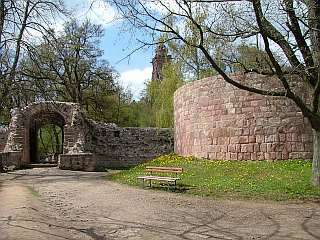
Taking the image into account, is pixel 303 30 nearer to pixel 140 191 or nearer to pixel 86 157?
pixel 140 191

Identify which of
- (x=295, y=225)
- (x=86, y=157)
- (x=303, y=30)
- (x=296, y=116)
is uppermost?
(x=303, y=30)

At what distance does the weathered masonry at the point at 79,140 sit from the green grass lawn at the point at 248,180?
7.54m

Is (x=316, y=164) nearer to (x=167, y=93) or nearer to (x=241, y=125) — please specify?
(x=241, y=125)

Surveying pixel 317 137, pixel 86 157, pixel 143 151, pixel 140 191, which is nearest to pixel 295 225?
pixel 317 137

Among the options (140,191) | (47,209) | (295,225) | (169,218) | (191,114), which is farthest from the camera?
(191,114)

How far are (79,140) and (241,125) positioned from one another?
378 inches

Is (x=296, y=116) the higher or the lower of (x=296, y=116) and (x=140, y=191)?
the higher

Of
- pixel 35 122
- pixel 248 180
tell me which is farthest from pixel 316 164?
pixel 35 122

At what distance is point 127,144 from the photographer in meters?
29.3

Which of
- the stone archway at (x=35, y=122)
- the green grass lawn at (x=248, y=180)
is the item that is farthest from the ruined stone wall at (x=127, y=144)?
the green grass lawn at (x=248, y=180)

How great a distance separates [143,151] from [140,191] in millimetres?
17306

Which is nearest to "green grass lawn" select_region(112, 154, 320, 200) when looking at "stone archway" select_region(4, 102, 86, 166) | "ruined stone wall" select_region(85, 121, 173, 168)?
"stone archway" select_region(4, 102, 86, 166)

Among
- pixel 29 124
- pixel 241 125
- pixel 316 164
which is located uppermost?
pixel 29 124

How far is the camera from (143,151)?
29500mm
